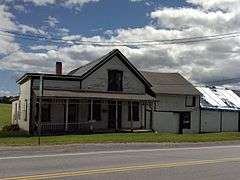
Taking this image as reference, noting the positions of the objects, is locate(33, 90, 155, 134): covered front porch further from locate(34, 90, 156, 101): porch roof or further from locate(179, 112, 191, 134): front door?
locate(179, 112, 191, 134): front door

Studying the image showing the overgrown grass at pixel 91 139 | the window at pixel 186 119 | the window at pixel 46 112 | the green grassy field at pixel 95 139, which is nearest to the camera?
the overgrown grass at pixel 91 139

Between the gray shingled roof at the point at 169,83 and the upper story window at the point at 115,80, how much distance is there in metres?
6.00

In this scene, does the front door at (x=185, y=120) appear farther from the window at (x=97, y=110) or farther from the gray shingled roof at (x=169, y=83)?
the window at (x=97, y=110)

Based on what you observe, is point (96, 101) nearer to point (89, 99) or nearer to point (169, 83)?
point (89, 99)

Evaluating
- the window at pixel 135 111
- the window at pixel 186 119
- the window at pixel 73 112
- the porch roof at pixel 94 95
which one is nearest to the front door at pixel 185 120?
the window at pixel 186 119

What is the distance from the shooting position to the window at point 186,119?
173ft

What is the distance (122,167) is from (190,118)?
3926 cm

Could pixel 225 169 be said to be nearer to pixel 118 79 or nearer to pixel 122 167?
pixel 122 167

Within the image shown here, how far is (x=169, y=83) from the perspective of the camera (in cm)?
5369

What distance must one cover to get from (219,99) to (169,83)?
8.08 metres

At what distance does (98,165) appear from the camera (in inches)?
615

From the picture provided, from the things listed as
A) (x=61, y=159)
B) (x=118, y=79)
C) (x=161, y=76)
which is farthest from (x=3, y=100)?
(x=61, y=159)

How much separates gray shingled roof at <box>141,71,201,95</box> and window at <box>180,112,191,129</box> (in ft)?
7.15

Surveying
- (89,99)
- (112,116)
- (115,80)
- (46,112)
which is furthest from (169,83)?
(46,112)
